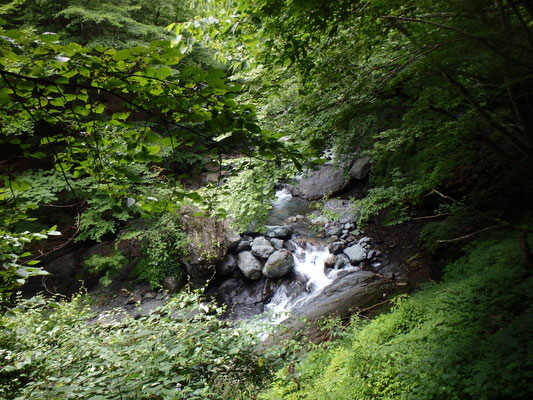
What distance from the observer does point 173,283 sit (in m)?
8.51

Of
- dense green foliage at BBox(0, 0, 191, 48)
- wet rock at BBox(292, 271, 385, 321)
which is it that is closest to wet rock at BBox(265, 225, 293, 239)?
wet rock at BBox(292, 271, 385, 321)

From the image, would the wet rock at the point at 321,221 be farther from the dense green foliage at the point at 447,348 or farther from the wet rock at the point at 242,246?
the dense green foliage at the point at 447,348

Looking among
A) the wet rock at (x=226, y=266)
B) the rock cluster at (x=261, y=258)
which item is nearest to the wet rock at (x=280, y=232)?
the rock cluster at (x=261, y=258)

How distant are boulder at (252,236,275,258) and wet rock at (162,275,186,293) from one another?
2.59 meters

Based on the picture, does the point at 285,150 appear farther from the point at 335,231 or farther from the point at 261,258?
the point at 335,231

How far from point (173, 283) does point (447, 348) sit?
7.72m

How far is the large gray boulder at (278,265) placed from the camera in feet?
26.4

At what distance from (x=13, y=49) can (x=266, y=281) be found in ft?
25.5

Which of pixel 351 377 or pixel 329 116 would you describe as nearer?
pixel 329 116

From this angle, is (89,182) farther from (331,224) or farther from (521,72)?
(521,72)

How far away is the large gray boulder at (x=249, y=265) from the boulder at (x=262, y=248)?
0.19 m

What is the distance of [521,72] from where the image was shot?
4.18ft

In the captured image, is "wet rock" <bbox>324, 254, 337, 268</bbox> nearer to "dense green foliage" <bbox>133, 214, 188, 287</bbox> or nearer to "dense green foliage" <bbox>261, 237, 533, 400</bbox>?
"dense green foliage" <bbox>261, 237, 533, 400</bbox>

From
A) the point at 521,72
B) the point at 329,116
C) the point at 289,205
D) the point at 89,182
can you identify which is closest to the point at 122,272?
Result: the point at 89,182
